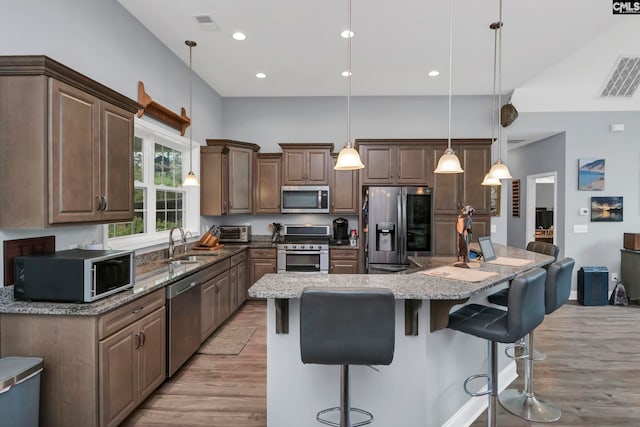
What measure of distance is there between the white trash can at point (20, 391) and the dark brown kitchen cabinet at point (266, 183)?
3.71 metres

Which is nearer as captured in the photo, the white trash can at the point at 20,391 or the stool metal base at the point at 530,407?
the white trash can at the point at 20,391

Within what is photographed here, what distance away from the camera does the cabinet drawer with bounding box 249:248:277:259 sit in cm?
507

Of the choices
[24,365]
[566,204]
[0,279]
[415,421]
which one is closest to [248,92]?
[0,279]

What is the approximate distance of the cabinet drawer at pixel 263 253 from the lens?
5.07m

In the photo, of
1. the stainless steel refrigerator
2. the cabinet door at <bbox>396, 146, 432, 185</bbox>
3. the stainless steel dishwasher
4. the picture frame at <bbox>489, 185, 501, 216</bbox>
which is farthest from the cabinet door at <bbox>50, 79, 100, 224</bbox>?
the picture frame at <bbox>489, 185, 501, 216</bbox>

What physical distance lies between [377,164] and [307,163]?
42.8 inches

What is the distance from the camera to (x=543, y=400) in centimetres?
256

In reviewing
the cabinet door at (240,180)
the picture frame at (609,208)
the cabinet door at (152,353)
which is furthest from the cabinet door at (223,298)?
the picture frame at (609,208)

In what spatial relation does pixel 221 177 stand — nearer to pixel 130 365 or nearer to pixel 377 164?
pixel 377 164

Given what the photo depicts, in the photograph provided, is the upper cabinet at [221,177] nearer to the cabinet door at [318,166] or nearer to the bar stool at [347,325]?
the cabinet door at [318,166]

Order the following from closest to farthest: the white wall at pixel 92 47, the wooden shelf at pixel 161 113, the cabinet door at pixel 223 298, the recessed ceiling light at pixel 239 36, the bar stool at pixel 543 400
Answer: the white wall at pixel 92 47 → the bar stool at pixel 543 400 → the wooden shelf at pixel 161 113 → the recessed ceiling light at pixel 239 36 → the cabinet door at pixel 223 298

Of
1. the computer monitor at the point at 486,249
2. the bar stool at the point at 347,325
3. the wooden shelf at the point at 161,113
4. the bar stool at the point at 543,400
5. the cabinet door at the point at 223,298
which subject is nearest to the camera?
the bar stool at the point at 347,325

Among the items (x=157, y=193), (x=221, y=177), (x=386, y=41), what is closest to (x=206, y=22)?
(x=386, y=41)

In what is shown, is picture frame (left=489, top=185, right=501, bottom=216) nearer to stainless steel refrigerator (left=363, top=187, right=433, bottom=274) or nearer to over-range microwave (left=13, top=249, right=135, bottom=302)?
stainless steel refrigerator (left=363, top=187, right=433, bottom=274)
